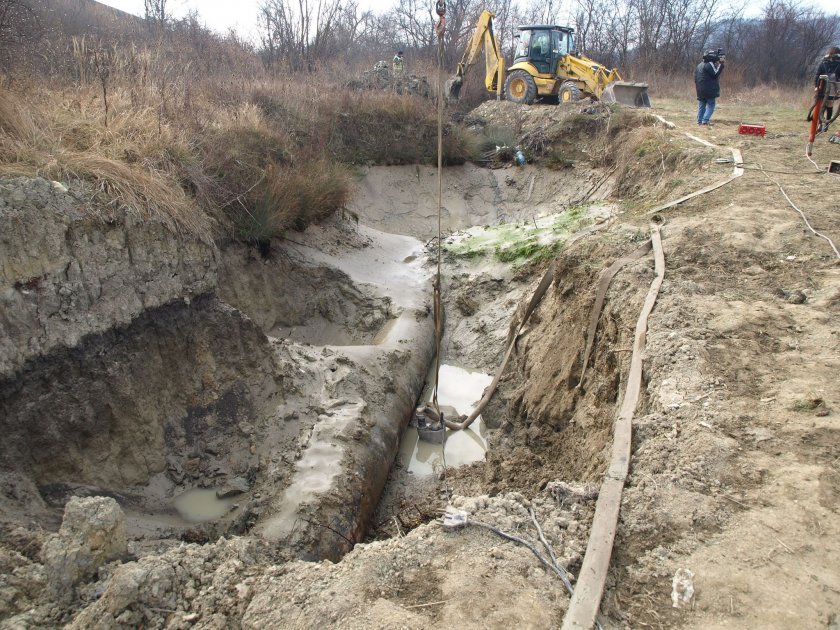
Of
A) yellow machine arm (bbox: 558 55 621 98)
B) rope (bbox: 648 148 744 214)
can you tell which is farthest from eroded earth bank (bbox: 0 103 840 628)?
yellow machine arm (bbox: 558 55 621 98)

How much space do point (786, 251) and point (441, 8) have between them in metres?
3.77

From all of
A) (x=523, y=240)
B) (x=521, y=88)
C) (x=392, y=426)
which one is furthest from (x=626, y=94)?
(x=392, y=426)

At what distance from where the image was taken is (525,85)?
50.4 ft

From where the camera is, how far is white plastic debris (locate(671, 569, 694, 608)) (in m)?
2.28

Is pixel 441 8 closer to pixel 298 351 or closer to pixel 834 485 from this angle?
pixel 298 351

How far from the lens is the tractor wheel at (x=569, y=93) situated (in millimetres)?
14336

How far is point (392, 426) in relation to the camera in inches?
220

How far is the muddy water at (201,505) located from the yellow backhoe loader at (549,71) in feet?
41.8

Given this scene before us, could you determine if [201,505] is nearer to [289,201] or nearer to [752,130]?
[289,201]

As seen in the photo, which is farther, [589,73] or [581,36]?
[581,36]

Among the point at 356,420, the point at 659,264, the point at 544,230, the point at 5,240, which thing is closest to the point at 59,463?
the point at 5,240

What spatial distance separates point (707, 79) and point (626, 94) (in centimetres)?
260

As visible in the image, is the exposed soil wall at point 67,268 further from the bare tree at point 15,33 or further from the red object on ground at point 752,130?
the red object on ground at point 752,130

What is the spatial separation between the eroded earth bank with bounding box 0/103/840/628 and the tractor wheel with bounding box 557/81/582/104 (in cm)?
672
